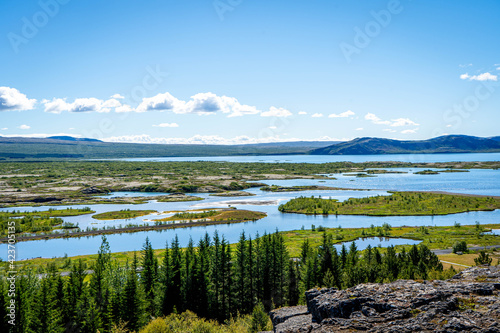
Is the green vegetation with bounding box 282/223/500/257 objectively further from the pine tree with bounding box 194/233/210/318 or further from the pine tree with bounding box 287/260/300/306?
the pine tree with bounding box 194/233/210/318

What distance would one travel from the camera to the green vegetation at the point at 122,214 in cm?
11919

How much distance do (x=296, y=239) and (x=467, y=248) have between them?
38.3m

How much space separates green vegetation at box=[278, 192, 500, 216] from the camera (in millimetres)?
124531

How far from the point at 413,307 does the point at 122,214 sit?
4607 inches

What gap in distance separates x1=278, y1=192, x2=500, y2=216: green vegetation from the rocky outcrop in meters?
107

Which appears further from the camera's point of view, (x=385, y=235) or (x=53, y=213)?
(x=53, y=213)

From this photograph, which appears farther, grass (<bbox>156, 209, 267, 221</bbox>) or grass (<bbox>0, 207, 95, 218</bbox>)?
grass (<bbox>0, 207, 95, 218</bbox>)

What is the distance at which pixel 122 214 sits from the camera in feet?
403

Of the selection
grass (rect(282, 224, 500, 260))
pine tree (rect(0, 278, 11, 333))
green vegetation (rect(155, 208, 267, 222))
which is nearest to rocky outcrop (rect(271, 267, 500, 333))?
pine tree (rect(0, 278, 11, 333))

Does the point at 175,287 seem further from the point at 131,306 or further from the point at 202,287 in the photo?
the point at 131,306

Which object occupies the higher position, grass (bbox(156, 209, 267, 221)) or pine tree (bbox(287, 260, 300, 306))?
grass (bbox(156, 209, 267, 221))

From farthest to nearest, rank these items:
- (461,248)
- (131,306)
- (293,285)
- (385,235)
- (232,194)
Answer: (232,194) → (385,235) → (461,248) → (293,285) → (131,306)

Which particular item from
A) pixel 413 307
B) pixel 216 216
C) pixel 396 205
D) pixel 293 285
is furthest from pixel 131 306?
pixel 396 205

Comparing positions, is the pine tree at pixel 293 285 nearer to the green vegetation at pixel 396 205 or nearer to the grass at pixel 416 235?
the grass at pixel 416 235
